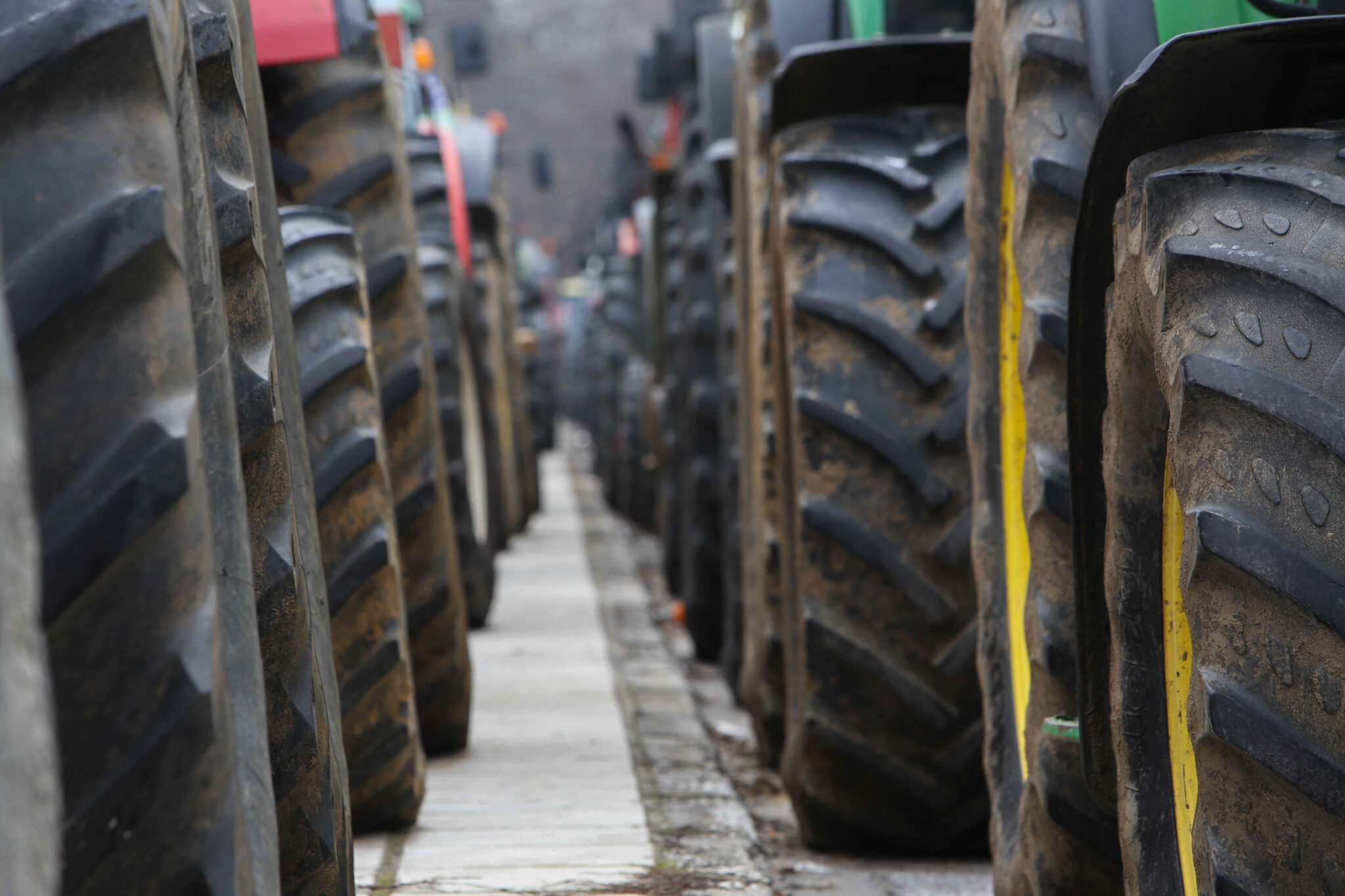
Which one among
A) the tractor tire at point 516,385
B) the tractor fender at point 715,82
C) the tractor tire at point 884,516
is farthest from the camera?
the tractor tire at point 516,385

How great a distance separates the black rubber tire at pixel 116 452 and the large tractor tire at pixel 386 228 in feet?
6.64

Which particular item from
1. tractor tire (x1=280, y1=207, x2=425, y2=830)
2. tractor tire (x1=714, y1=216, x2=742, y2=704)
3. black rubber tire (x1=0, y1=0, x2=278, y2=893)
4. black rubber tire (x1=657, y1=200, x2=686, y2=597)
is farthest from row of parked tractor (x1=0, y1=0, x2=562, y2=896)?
black rubber tire (x1=657, y1=200, x2=686, y2=597)

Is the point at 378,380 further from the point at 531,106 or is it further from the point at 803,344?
the point at 531,106

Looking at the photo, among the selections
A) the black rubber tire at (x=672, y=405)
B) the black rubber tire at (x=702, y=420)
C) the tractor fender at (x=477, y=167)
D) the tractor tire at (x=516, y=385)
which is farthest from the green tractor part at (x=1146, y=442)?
the tractor tire at (x=516, y=385)

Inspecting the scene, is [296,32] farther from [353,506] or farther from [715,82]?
[715,82]

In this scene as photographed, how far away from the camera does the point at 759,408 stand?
3391 millimetres

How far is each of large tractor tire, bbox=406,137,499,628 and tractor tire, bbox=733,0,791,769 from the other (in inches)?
28.9

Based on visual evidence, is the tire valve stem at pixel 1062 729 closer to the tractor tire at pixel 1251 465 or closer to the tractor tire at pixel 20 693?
the tractor tire at pixel 1251 465

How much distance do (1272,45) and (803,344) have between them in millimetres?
1174

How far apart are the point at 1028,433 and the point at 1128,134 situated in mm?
457

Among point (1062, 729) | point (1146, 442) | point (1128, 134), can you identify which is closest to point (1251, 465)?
point (1146, 442)

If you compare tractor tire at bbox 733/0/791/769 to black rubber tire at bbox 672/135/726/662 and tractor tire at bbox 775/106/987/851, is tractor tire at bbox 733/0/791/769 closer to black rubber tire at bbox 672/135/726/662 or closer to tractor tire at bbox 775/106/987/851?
tractor tire at bbox 775/106/987/851

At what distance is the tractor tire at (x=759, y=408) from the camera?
10.8 ft

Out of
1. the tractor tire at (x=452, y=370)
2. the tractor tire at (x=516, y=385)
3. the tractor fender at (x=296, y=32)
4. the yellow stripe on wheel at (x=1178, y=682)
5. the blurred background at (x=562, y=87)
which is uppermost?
the tractor fender at (x=296, y=32)
